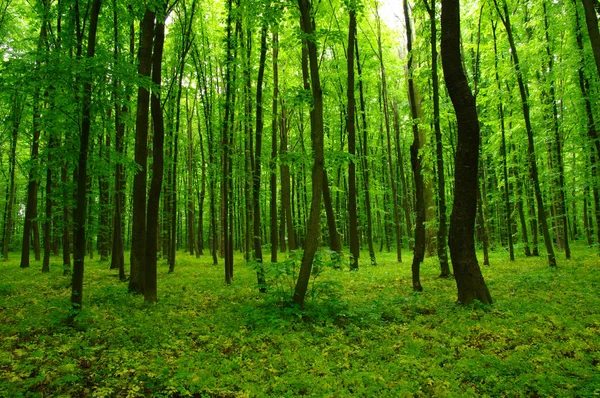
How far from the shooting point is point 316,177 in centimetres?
751

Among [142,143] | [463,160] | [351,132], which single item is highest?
[351,132]

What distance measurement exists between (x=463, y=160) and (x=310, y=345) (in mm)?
5330

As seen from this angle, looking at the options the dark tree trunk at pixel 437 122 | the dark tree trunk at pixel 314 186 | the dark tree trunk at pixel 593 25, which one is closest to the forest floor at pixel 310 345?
the dark tree trunk at pixel 314 186

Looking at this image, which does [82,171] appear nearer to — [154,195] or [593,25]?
[154,195]

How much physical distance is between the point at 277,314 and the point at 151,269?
386 centimetres

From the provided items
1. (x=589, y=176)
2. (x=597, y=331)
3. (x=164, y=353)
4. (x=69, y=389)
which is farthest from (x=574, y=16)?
(x=69, y=389)

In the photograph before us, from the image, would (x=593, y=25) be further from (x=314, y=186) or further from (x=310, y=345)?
(x=310, y=345)

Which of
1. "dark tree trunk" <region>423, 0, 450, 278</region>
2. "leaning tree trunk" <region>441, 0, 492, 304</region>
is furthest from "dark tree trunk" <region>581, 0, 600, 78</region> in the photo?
"dark tree trunk" <region>423, 0, 450, 278</region>

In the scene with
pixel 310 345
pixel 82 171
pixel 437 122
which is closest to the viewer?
pixel 310 345

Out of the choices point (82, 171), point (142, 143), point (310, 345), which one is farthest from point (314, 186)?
point (142, 143)

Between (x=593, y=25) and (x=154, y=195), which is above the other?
(x=593, y=25)

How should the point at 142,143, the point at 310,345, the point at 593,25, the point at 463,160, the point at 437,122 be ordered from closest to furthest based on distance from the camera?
the point at 310,345 < the point at 593,25 < the point at 463,160 < the point at 142,143 < the point at 437,122

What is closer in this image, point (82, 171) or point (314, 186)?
point (82, 171)

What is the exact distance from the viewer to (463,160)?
Answer: 24.6 ft
